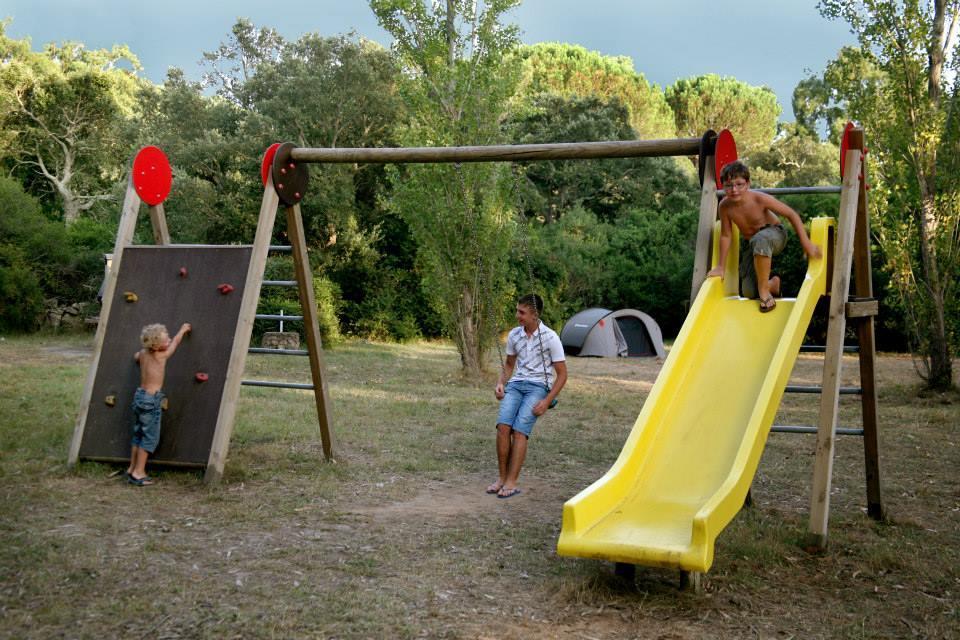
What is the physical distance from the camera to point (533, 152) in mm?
6031

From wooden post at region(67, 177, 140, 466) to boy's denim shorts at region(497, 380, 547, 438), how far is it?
9.92 ft

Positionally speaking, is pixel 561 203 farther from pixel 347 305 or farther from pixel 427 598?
pixel 427 598

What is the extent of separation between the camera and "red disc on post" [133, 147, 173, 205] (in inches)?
263

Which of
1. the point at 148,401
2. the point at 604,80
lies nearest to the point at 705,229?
the point at 148,401

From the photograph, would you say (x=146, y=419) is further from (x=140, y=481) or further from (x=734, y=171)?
(x=734, y=171)

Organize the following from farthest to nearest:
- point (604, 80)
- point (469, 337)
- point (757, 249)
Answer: point (604, 80) < point (469, 337) < point (757, 249)

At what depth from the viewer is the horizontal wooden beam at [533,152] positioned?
18.7 ft

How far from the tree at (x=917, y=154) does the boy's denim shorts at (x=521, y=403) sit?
8.23 m

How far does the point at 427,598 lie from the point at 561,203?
27883mm

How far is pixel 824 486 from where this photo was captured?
15.4 feet

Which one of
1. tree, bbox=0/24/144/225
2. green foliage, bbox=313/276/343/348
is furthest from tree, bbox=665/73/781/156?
green foliage, bbox=313/276/343/348

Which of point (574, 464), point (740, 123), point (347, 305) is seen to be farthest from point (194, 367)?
point (740, 123)

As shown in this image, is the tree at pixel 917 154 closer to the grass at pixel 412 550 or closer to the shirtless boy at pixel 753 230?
the grass at pixel 412 550

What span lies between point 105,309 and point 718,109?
134ft
